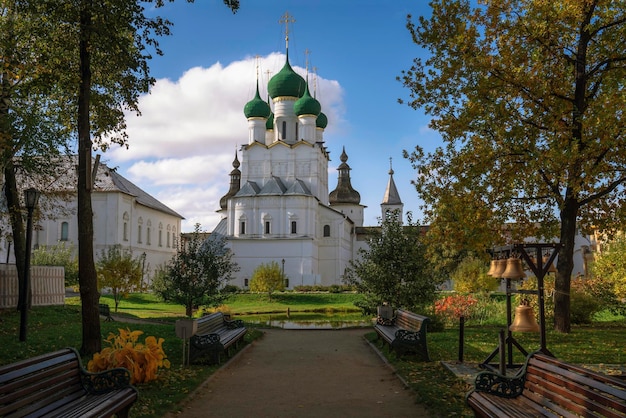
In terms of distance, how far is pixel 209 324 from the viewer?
12.5m

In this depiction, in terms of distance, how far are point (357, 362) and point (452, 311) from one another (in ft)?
32.5

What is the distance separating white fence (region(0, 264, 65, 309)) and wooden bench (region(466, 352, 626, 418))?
16256mm

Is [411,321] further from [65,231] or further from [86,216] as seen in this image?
[65,231]

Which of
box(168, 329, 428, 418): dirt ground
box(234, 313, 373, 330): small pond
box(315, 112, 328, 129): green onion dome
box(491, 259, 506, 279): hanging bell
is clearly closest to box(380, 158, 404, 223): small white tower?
box(315, 112, 328, 129): green onion dome

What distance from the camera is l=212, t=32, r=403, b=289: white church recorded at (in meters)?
54.4

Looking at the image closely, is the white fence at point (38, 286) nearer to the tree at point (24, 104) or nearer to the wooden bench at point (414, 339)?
the tree at point (24, 104)

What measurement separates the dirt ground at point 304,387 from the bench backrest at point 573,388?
66.4 inches

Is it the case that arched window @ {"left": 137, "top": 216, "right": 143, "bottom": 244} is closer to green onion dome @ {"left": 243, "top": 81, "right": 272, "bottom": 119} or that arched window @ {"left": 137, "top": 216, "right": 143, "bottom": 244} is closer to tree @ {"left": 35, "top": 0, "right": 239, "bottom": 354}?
green onion dome @ {"left": 243, "top": 81, "right": 272, "bottom": 119}

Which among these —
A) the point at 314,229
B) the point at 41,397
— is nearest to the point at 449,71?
the point at 41,397

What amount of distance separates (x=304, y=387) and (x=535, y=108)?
9414 mm

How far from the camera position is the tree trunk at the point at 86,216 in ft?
33.8

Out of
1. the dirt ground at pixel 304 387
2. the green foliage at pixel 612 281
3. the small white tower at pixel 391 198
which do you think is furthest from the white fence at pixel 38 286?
the small white tower at pixel 391 198

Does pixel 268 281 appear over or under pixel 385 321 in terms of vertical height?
under

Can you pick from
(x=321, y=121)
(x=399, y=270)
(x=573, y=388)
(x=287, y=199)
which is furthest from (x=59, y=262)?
(x=573, y=388)
